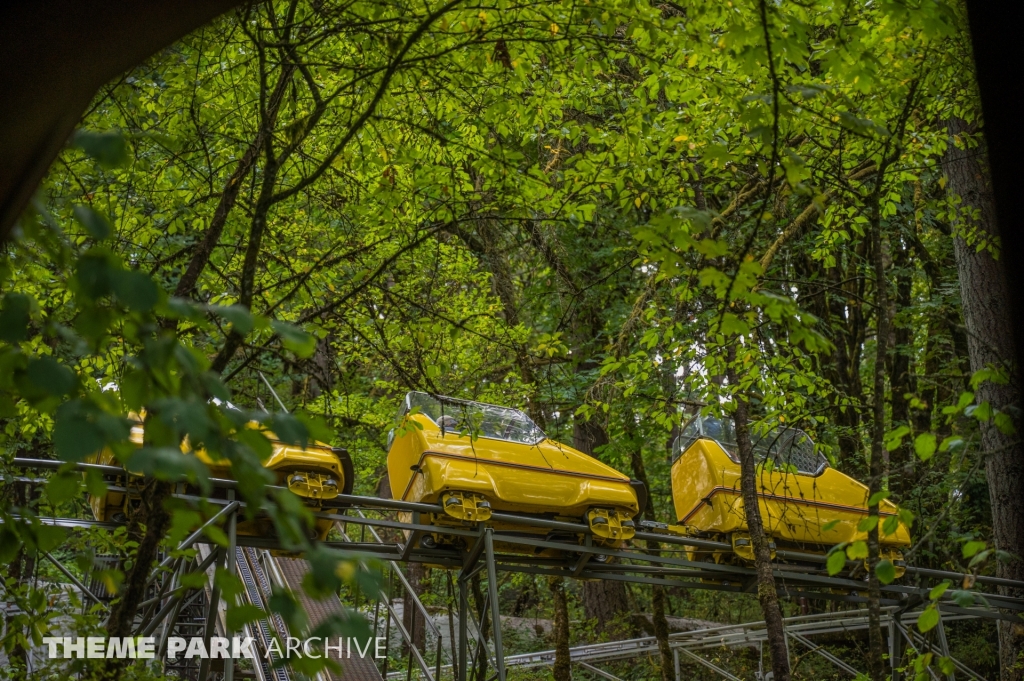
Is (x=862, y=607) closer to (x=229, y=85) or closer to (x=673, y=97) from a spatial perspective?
(x=673, y=97)

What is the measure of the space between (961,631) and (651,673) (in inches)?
220

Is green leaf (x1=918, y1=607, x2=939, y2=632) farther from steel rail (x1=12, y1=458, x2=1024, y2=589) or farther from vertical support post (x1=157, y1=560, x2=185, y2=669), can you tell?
vertical support post (x1=157, y1=560, x2=185, y2=669)

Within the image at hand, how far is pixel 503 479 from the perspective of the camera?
27.0ft

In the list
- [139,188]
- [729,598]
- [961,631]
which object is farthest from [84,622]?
[729,598]

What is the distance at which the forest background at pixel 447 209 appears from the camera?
193cm

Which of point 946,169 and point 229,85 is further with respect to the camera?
point 946,169

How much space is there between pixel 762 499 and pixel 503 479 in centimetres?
320

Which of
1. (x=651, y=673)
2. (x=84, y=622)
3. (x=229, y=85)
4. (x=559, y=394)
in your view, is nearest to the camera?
(x=84, y=622)

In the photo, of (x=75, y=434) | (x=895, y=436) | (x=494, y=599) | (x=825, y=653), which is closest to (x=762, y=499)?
(x=825, y=653)

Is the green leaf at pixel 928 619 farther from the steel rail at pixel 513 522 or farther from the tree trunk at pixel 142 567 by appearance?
the steel rail at pixel 513 522

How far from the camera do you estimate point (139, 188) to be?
635cm

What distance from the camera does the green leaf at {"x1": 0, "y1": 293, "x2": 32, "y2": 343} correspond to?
1636mm

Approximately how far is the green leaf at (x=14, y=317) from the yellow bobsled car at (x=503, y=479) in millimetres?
6136

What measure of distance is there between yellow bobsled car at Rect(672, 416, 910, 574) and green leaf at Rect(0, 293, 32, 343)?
327 inches
